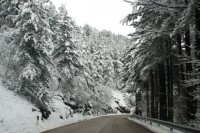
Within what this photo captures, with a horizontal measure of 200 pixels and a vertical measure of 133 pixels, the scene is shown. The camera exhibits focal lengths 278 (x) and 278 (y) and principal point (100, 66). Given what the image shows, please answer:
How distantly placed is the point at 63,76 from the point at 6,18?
13.7m

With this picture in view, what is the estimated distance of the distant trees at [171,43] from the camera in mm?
10070

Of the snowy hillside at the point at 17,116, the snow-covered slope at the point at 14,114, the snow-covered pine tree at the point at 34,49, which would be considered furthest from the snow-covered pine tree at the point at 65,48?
the snow-covered slope at the point at 14,114

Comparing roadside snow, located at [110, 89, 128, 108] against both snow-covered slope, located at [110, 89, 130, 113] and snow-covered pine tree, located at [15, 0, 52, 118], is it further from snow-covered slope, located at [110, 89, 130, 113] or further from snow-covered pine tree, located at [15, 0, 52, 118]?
snow-covered pine tree, located at [15, 0, 52, 118]

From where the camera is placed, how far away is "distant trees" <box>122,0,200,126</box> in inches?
396

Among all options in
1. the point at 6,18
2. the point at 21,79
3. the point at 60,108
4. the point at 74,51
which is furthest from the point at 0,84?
the point at 74,51

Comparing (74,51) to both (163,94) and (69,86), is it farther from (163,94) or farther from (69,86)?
(163,94)

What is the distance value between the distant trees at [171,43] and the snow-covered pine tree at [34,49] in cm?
835

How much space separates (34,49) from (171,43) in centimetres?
1163

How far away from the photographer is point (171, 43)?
70.3 ft

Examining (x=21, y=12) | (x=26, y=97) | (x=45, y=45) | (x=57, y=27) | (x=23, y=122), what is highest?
(x=57, y=27)

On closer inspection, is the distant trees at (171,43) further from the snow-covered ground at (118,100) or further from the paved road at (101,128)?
the snow-covered ground at (118,100)

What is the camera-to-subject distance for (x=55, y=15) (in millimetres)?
40375

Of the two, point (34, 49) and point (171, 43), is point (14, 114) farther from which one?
point (171, 43)

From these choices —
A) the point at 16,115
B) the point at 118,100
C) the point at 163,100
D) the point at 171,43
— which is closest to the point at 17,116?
the point at 16,115
